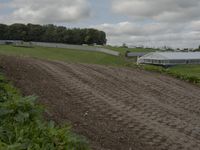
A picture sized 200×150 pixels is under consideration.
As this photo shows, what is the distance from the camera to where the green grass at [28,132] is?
442 cm

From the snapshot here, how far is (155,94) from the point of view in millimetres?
12719

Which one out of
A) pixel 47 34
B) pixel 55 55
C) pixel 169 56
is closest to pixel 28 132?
pixel 55 55

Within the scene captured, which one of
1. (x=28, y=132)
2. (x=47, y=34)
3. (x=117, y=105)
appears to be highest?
(x=47, y=34)

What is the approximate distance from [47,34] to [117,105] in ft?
284

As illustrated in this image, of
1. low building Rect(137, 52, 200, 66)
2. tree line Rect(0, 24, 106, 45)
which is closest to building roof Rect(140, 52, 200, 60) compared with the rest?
low building Rect(137, 52, 200, 66)

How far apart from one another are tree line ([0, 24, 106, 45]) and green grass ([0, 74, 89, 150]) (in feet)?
289

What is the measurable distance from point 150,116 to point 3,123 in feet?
16.8

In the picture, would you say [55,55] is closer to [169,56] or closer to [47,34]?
[169,56]

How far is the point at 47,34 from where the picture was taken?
95.2 m

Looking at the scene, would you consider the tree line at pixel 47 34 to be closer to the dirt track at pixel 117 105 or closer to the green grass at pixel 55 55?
the green grass at pixel 55 55

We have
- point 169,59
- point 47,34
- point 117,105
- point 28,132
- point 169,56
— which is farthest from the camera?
point 47,34

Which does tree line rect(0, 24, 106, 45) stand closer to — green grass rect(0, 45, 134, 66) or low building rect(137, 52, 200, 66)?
green grass rect(0, 45, 134, 66)

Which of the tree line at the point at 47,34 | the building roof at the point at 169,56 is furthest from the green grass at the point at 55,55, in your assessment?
the tree line at the point at 47,34

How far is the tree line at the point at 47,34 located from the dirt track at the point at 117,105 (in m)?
79.0
